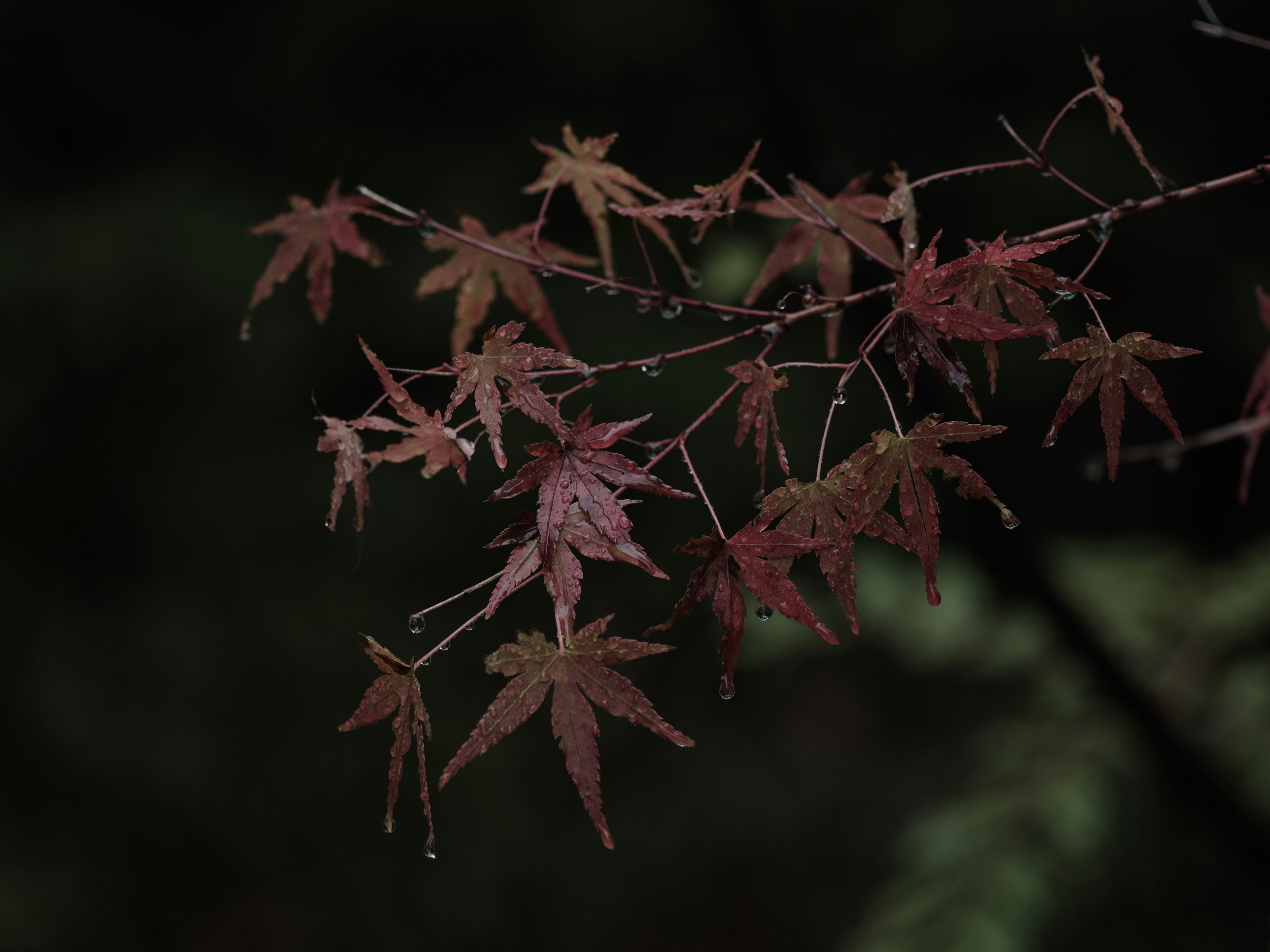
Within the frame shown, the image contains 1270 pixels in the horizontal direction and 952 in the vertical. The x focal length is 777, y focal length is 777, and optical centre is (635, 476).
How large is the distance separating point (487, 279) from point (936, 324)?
0.50m

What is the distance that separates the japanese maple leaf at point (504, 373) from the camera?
21.2 inches

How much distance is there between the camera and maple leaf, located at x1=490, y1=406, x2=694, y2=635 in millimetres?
508

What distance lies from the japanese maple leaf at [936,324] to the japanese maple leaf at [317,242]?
553 millimetres

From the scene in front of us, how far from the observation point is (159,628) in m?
2.34

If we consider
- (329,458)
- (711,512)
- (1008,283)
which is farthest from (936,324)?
(329,458)

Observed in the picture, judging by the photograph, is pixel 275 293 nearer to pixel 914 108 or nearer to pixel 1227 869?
pixel 914 108

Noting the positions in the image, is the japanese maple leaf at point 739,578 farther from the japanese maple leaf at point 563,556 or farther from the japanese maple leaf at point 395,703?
the japanese maple leaf at point 395,703

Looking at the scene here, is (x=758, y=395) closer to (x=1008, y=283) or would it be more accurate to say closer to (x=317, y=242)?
(x=1008, y=283)

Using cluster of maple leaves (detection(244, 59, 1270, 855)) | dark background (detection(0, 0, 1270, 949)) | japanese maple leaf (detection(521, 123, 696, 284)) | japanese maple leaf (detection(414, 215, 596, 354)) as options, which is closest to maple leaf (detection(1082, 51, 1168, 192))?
cluster of maple leaves (detection(244, 59, 1270, 855))

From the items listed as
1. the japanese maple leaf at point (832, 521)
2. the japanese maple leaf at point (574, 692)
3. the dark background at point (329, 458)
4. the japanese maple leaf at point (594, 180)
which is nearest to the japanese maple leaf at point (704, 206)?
the japanese maple leaf at point (594, 180)

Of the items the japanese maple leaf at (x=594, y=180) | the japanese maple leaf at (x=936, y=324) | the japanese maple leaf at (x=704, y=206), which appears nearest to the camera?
the japanese maple leaf at (x=936, y=324)

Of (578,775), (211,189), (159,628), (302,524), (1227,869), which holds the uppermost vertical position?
(211,189)

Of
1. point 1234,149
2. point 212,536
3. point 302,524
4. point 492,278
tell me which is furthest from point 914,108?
point 212,536

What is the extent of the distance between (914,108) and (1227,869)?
6.61ft
